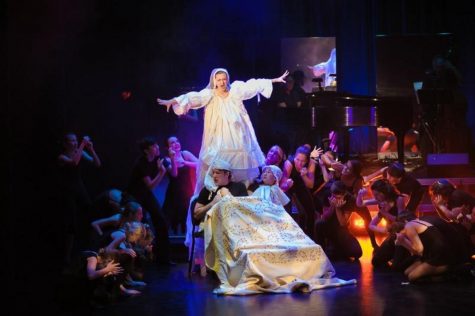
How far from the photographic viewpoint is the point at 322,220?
7.45 metres

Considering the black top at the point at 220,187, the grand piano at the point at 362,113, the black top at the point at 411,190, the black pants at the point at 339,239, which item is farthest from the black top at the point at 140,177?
the grand piano at the point at 362,113

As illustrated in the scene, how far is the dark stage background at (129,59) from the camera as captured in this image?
831 centimetres

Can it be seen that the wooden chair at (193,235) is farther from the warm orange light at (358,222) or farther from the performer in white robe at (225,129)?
the warm orange light at (358,222)

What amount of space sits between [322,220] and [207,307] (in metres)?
2.59

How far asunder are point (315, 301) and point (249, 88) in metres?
2.58

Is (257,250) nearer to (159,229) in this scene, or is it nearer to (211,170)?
(211,170)

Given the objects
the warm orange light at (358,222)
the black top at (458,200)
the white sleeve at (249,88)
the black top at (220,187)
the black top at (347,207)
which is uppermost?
the white sleeve at (249,88)

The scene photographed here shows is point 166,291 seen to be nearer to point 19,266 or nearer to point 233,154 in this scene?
point 233,154

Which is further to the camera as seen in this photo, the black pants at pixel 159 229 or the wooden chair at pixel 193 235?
the black pants at pixel 159 229

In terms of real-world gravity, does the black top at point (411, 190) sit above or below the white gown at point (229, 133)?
below

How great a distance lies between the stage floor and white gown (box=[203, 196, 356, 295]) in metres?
0.15

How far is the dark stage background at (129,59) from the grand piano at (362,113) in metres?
1.12

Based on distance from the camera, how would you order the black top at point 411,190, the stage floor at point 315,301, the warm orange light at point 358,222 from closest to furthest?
1. the stage floor at point 315,301
2. the black top at point 411,190
3. the warm orange light at point 358,222

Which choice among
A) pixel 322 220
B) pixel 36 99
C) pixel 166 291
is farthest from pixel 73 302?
Answer: pixel 36 99
